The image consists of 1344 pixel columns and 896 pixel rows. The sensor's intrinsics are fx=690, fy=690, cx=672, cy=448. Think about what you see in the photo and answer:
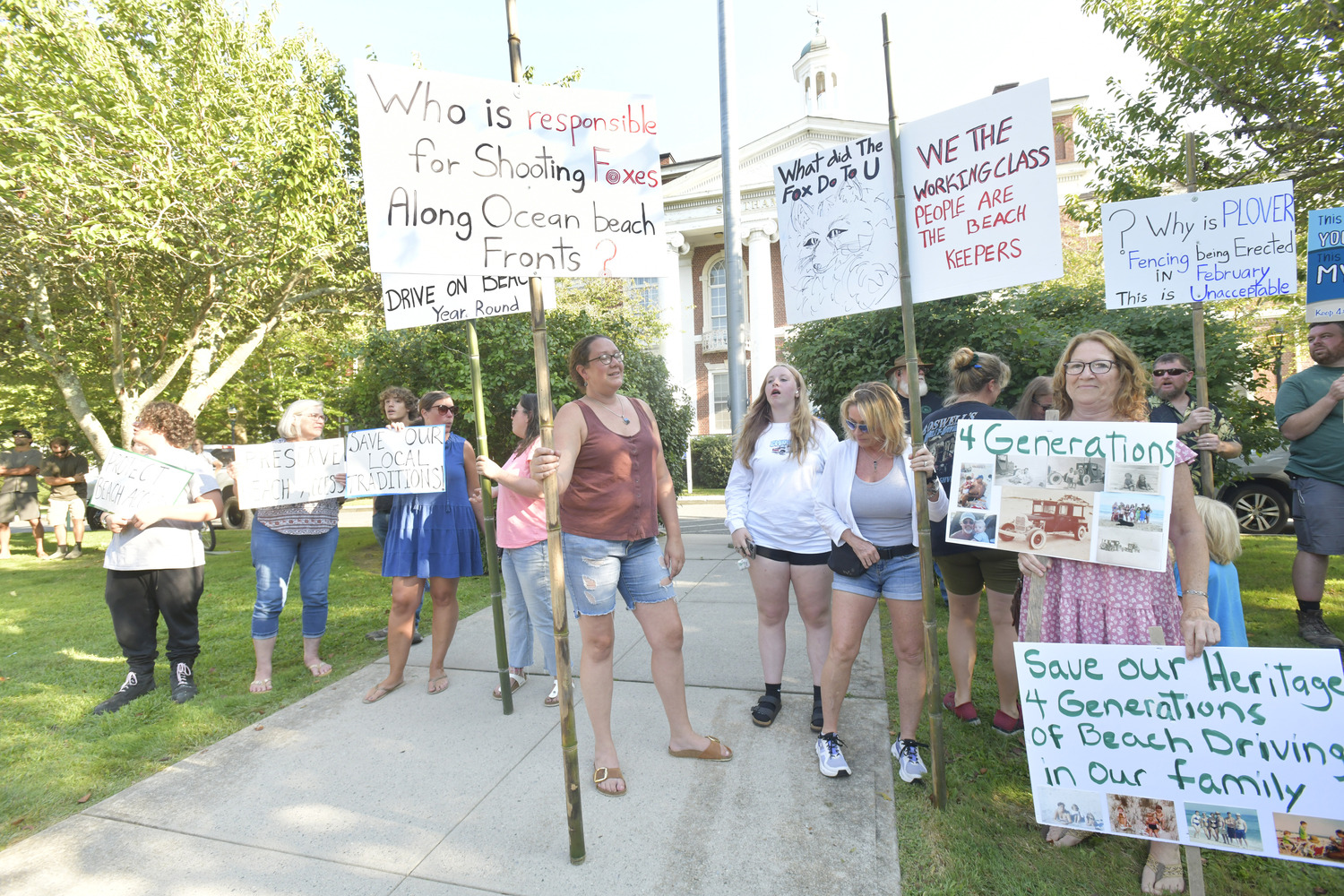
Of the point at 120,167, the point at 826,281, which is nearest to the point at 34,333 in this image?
the point at 120,167

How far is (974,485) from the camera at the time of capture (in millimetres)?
2641

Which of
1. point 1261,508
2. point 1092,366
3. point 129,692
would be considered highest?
point 1092,366

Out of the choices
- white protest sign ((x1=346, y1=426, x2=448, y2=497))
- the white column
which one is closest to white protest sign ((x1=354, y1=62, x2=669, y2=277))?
white protest sign ((x1=346, y1=426, x2=448, y2=497))

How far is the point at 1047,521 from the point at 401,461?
355 cm

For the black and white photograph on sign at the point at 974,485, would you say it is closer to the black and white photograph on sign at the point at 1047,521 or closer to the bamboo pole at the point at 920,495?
the black and white photograph on sign at the point at 1047,521

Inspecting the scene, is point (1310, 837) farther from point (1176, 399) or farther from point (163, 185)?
point (163, 185)

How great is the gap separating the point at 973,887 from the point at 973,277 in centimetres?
232

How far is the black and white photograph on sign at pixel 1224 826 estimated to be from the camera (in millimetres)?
2080

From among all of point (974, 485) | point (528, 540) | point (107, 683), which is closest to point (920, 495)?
point (974, 485)

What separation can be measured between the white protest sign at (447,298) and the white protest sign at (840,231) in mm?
1451

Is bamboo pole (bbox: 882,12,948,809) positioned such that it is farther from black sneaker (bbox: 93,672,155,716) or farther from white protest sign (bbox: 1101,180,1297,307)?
black sneaker (bbox: 93,672,155,716)

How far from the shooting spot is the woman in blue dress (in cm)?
424

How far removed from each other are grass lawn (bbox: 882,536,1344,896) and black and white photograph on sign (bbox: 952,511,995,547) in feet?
3.86

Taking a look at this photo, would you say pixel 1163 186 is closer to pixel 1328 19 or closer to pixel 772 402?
pixel 1328 19
